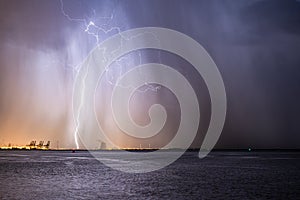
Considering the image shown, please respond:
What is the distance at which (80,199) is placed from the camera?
3572 cm

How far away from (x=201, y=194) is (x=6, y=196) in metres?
20.1

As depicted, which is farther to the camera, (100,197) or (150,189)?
(150,189)

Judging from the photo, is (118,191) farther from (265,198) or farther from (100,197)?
(265,198)

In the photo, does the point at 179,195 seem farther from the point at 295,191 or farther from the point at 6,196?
the point at 6,196

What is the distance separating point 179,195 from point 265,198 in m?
8.63

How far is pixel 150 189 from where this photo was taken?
43.5m

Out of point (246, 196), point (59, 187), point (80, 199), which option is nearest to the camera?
point (80, 199)

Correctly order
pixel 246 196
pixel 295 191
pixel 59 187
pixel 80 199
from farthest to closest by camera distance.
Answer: pixel 59 187
pixel 295 191
pixel 246 196
pixel 80 199

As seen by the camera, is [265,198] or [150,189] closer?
[265,198]

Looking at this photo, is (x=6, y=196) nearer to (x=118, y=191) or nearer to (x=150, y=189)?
(x=118, y=191)

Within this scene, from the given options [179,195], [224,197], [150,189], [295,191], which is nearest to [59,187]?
[150,189]

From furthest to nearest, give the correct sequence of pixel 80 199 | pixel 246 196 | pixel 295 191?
pixel 295 191 → pixel 246 196 → pixel 80 199

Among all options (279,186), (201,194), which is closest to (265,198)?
(201,194)

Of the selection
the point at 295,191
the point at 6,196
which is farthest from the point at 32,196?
the point at 295,191
